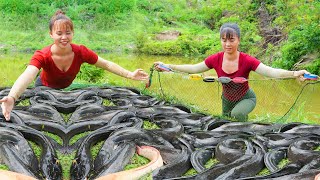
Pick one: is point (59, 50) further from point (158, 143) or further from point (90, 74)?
point (90, 74)

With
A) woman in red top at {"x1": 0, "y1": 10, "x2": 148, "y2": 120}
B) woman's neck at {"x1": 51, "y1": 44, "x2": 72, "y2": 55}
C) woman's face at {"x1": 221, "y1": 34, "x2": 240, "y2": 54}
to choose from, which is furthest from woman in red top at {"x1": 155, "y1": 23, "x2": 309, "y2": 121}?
woman's neck at {"x1": 51, "y1": 44, "x2": 72, "y2": 55}

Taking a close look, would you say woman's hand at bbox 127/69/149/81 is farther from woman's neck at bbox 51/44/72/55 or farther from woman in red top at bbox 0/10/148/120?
woman's neck at bbox 51/44/72/55

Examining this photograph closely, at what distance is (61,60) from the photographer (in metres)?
4.12

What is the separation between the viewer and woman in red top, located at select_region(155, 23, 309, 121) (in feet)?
14.0

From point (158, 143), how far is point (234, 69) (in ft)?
5.90

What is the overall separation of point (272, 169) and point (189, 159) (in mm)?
479

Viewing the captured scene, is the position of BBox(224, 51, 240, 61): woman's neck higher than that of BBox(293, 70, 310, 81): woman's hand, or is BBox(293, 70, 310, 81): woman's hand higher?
BBox(224, 51, 240, 61): woman's neck

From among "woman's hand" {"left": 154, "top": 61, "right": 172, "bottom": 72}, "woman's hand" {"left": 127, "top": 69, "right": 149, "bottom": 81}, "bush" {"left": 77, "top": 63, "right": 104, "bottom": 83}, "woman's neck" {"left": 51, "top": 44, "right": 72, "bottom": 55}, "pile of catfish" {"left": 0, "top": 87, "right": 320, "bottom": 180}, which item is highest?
"woman's neck" {"left": 51, "top": 44, "right": 72, "bottom": 55}

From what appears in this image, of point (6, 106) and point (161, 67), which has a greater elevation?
point (161, 67)

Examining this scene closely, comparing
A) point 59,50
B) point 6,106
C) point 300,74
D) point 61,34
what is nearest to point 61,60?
point 59,50

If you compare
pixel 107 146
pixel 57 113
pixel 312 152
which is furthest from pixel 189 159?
pixel 57 113

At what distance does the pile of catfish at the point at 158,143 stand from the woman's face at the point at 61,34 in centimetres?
54

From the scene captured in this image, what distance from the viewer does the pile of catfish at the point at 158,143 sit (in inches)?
99.8

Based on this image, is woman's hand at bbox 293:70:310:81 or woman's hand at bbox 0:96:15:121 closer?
woman's hand at bbox 0:96:15:121
